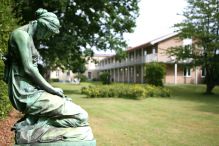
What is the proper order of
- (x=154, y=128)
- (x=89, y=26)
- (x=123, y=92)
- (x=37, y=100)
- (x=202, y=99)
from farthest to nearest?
(x=89, y=26), (x=202, y=99), (x=123, y=92), (x=154, y=128), (x=37, y=100)

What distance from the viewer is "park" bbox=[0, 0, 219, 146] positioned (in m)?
4.68

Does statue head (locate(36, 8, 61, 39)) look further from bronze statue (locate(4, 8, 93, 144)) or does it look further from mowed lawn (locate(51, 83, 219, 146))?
mowed lawn (locate(51, 83, 219, 146))

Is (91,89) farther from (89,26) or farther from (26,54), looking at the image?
(26,54)

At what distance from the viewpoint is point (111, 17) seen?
1118 inches

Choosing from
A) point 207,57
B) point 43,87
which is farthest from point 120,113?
point 207,57

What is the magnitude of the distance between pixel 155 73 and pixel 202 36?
17.4 ft

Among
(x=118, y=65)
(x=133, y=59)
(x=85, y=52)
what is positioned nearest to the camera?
(x=85, y=52)

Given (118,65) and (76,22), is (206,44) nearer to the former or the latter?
(76,22)

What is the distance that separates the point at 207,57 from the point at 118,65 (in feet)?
125

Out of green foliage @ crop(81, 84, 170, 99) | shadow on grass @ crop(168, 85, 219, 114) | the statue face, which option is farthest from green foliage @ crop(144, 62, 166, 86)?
the statue face

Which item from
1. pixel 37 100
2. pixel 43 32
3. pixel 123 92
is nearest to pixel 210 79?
pixel 123 92

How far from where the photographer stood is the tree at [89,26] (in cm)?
2705

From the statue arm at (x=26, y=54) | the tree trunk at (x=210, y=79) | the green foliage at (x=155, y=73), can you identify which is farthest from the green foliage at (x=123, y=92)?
the statue arm at (x=26, y=54)

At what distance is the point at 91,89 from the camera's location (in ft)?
85.4
